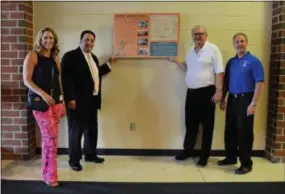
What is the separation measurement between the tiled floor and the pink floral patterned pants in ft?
0.68

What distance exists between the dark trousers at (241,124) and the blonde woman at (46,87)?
5.62 ft

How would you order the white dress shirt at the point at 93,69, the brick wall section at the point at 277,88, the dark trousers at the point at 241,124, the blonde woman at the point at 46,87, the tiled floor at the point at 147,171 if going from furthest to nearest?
1. the brick wall section at the point at 277,88
2. the white dress shirt at the point at 93,69
3. the dark trousers at the point at 241,124
4. the tiled floor at the point at 147,171
5. the blonde woman at the point at 46,87

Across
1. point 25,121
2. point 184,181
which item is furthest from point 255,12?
point 25,121

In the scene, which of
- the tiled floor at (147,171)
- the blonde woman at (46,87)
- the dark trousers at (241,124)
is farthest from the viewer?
the dark trousers at (241,124)

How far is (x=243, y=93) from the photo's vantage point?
135 inches

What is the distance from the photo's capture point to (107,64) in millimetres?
3930

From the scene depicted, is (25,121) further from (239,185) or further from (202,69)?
(239,185)

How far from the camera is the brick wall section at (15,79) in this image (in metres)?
3.72

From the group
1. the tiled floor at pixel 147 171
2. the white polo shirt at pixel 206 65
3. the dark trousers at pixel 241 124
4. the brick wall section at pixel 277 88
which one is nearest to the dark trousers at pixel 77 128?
the tiled floor at pixel 147 171

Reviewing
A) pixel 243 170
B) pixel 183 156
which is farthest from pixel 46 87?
pixel 243 170

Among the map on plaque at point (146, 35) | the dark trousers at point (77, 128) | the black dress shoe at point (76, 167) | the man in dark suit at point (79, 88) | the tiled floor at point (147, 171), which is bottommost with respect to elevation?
the tiled floor at point (147, 171)

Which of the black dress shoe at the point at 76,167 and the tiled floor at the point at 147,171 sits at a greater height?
the black dress shoe at the point at 76,167

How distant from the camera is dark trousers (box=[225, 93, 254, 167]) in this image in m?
3.42

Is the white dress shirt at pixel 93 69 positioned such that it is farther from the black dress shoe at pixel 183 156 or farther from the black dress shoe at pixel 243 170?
the black dress shoe at pixel 243 170
